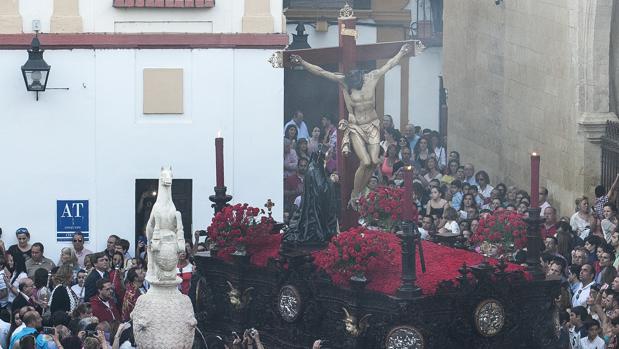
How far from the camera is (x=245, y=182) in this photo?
30.8 meters

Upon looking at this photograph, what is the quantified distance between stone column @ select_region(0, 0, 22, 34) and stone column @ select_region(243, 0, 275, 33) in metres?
2.94

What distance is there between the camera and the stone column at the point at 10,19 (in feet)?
100

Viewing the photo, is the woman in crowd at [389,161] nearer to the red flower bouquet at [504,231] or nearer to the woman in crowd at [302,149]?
the woman in crowd at [302,149]

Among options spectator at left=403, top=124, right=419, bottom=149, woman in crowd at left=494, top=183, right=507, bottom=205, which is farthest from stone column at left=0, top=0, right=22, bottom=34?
spectator at left=403, top=124, right=419, bottom=149

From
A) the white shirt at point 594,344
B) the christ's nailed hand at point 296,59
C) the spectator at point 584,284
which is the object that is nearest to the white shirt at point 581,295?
the spectator at point 584,284

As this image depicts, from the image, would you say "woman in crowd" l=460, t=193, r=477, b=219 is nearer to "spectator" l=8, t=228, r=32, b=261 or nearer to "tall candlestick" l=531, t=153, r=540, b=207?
"spectator" l=8, t=228, r=32, b=261

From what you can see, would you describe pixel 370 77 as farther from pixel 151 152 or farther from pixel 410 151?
pixel 410 151

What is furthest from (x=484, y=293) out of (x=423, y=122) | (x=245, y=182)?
(x=423, y=122)

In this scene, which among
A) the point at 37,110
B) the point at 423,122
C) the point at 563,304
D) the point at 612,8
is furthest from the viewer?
the point at 423,122

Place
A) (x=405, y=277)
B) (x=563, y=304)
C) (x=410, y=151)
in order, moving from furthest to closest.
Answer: (x=410, y=151) < (x=563, y=304) < (x=405, y=277)

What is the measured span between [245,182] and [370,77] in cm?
380

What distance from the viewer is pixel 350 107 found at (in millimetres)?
27438

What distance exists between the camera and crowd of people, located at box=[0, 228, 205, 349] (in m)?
24.2

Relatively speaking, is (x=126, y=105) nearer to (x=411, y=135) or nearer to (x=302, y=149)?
(x=302, y=149)
